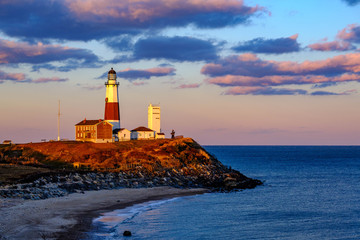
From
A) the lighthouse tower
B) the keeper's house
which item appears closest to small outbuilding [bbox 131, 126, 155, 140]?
the lighthouse tower

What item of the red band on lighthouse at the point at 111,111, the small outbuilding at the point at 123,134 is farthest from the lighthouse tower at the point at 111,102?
the small outbuilding at the point at 123,134

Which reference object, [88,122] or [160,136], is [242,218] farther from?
[160,136]

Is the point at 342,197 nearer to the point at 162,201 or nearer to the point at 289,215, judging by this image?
the point at 289,215

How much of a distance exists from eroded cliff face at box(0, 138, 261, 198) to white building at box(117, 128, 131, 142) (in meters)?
6.64

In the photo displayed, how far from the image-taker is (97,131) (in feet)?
295

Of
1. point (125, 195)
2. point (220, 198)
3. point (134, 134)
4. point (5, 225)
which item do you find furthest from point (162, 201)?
point (134, 134)

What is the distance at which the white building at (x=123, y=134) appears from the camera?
92.7m

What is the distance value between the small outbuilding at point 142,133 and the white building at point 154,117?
2.30 meters

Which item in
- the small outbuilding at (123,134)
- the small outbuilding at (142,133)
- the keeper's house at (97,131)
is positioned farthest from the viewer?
the small outbuilding at (142,133)

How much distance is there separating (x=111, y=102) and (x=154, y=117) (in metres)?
12.0

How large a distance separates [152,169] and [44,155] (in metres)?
23.9

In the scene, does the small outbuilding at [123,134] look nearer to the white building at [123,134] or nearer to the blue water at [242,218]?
the white building at [123,134]

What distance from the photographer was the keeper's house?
90000 mm

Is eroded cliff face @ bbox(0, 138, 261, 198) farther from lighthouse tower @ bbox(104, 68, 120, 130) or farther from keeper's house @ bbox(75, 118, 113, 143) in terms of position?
lighthouse tower @ bbox(104, 68, 120, 130)
